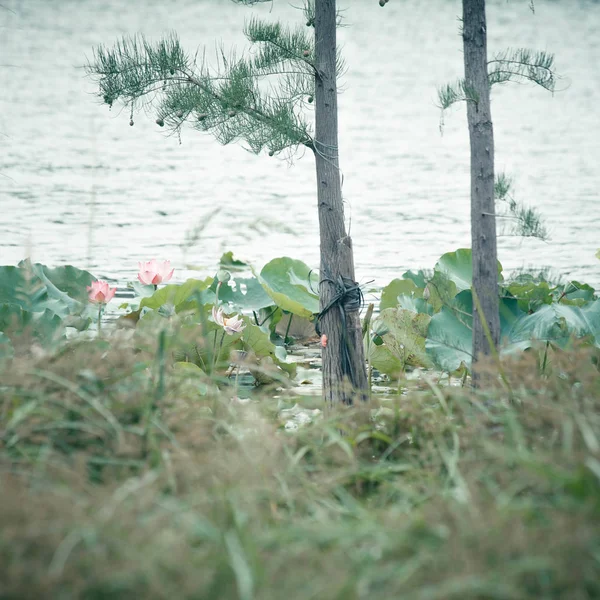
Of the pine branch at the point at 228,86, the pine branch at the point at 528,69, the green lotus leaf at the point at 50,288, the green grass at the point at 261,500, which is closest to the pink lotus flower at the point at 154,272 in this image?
the green lotus leaf at the point at 50,288

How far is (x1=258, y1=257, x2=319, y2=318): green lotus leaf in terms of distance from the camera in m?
3.69

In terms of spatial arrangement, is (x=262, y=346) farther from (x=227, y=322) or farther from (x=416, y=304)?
(x=416, y=304)

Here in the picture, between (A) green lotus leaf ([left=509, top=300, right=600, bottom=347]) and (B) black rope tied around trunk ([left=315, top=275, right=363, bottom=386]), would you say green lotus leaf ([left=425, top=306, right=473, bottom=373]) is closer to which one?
(A) green lotus leaf ([left=509, top=300, right=600, bottom=347])

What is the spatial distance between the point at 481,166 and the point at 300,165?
7952 millimetres

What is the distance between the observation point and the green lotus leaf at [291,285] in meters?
3.69

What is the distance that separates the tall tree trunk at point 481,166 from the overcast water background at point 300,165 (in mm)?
543

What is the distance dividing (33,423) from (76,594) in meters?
0.41

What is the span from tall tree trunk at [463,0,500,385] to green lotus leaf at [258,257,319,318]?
51.7 inches

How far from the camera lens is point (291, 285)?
3861mm

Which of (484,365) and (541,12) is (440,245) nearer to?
(484,365)

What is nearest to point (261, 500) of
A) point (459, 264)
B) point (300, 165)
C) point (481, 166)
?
point (481, 166)

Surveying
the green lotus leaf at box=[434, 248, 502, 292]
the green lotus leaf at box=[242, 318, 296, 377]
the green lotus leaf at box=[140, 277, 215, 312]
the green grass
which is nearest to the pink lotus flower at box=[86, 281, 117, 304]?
the green lotus leaf at box=[140, 277, 215, 312]

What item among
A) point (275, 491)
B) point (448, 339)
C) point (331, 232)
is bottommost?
point (275, 491)

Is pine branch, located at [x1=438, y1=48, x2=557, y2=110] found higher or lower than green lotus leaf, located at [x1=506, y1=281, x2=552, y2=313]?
higher
